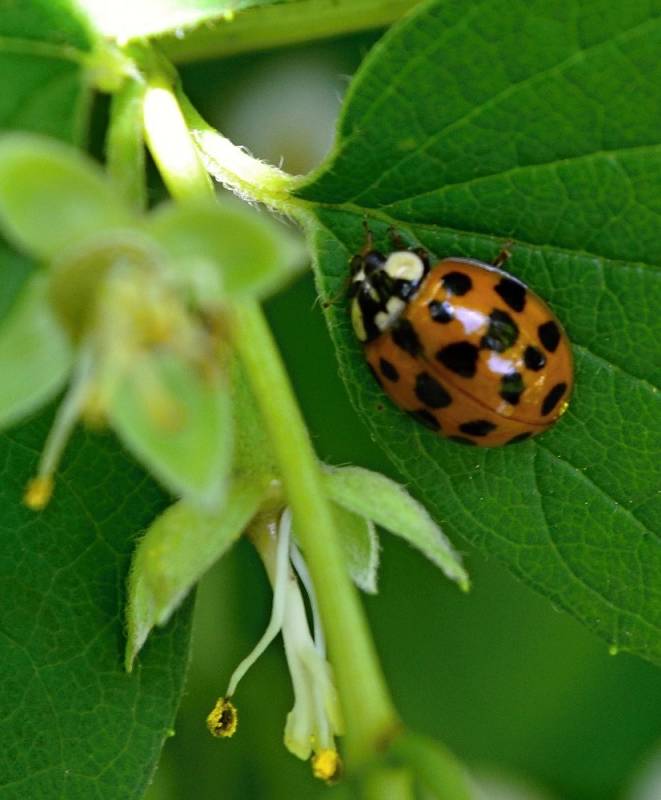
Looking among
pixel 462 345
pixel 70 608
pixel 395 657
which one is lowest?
pixel 395 657

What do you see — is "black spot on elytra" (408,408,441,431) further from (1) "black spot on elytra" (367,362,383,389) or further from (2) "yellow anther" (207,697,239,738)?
(2) "yellow anther" (207,697,239,738)

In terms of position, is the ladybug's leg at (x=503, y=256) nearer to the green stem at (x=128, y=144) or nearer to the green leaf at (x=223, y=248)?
the green stem at (x=128, y=144)

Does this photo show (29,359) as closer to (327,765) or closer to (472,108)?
(327,765)

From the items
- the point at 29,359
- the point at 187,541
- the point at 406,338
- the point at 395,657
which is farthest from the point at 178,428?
the point at 395,657

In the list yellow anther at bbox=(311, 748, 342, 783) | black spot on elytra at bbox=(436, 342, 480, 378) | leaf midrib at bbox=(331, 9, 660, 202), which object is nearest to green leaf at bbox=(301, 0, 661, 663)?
leaf midrib at bbox=(331, 9, 660, 202)

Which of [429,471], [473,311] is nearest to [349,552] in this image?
[429,471]

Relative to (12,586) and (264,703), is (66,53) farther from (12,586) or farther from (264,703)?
(264,703)

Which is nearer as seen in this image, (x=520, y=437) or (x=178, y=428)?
(x=178, y=428)

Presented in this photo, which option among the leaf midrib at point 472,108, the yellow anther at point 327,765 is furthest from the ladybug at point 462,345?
the yellow anther at point 327,765
